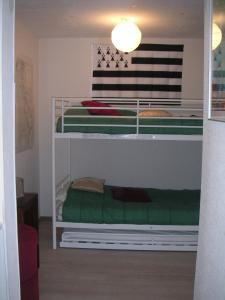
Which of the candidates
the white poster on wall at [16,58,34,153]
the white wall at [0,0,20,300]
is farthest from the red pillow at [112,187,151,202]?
the white wall at [0,0,20,300]

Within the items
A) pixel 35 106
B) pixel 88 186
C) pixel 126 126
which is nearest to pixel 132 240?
pixel 88 186

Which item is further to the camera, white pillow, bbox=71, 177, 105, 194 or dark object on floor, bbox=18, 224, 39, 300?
white pillow, bbox=71, 177, 105, 194

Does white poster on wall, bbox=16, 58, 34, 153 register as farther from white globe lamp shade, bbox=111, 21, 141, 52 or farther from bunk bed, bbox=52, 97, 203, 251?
white globe lamp shade, bbox=111, 21, 141, 52

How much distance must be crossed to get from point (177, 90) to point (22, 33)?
2272mm

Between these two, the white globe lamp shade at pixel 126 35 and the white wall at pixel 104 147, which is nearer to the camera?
the white globe lamp shade at pixel 126 35

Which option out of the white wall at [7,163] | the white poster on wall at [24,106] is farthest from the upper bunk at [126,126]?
the white wall at [7,163]

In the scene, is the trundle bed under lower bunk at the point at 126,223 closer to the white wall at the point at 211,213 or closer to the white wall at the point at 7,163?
the white wall at the point at 211,213

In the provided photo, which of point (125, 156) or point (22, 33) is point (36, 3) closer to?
point (22, 33)

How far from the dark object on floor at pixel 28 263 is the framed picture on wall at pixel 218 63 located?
5.02ft

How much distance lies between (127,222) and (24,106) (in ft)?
6.41

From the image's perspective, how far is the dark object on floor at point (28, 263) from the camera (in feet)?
7.50

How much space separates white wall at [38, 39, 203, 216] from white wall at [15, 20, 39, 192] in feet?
0.53

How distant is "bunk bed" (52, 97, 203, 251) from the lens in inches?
145

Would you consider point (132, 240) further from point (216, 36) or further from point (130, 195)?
point (216, 36)
